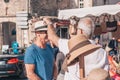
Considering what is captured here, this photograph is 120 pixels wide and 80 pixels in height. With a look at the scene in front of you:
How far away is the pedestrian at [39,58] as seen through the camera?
20.4 feet

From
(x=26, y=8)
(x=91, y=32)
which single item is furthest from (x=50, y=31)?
(x=26, y=8)

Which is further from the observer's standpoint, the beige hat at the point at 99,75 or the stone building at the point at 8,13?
the stone building at the point at 8,13

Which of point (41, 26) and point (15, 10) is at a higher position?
point (41, 26)

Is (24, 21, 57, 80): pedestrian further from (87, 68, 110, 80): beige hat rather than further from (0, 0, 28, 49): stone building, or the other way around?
(0, 0, 28, 49): stone building

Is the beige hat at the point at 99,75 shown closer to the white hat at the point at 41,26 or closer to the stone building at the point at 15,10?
the white hat at the point at 41,26

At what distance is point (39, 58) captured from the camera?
250 inches

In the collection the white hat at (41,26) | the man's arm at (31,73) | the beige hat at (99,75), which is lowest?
the man's arm at (31,73)

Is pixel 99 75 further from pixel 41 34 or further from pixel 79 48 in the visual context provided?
pixel 41 34

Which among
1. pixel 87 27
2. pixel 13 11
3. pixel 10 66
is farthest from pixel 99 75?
pixel 13 11

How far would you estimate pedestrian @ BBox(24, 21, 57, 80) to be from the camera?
6.23 meters

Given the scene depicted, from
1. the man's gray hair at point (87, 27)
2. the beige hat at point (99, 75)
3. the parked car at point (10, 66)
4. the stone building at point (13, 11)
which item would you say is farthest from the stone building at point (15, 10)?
the beige hat at point (99, 75)

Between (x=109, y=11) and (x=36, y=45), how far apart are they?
7.08 m

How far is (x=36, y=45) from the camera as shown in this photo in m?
6.39

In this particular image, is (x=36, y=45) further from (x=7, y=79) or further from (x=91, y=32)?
(x=7, y=79)
